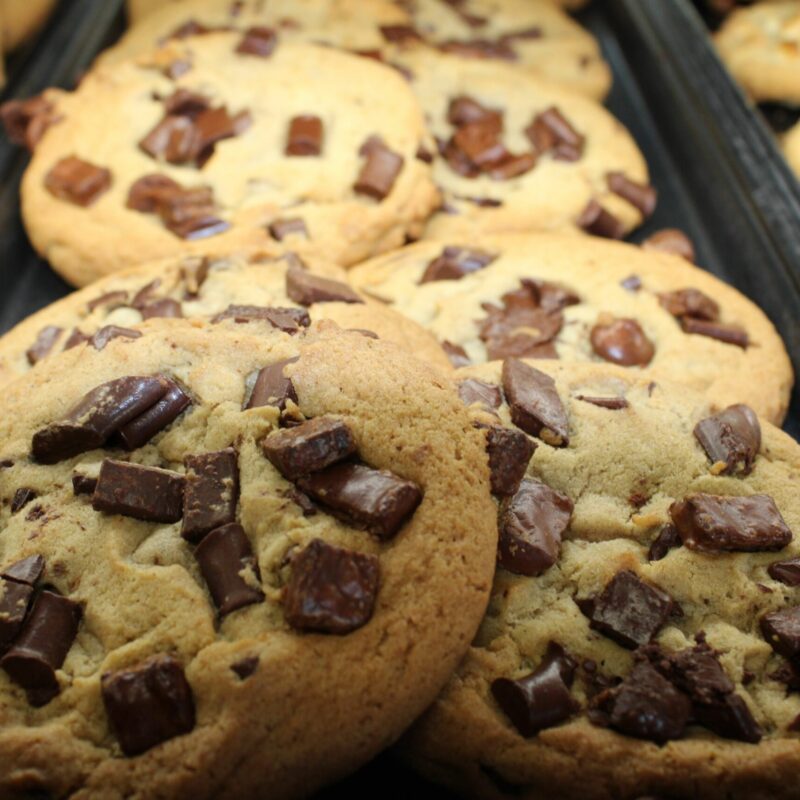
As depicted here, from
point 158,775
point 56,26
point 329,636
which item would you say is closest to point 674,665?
point 329,636

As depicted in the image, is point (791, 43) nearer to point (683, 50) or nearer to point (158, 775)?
point (683, 50)

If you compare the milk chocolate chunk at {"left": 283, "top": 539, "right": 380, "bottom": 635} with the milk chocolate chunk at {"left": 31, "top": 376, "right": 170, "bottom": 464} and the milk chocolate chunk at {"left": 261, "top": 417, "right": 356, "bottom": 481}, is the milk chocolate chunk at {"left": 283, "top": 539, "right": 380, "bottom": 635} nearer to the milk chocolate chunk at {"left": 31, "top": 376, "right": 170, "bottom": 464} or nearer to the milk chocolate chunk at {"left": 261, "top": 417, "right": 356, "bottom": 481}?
the milk chocolate chunk at {"left": 261, "top": 417, "right": 356, "bottom": 481}

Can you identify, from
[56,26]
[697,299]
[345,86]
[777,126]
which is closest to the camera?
[697,299]

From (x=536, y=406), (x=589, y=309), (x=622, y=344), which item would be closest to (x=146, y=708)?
(x=536, y=406)

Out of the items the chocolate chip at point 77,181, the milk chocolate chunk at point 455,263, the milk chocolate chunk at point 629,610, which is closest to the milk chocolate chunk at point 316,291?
the milk chocolate chunk at point 455,263

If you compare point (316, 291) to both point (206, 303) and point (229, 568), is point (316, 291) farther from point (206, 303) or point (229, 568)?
point (229, 568)

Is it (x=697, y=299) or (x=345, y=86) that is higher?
(x=345, y=86)

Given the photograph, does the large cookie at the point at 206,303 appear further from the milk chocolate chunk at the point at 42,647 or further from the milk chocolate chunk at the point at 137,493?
the milk chocolate chunk at the point at 42,647
